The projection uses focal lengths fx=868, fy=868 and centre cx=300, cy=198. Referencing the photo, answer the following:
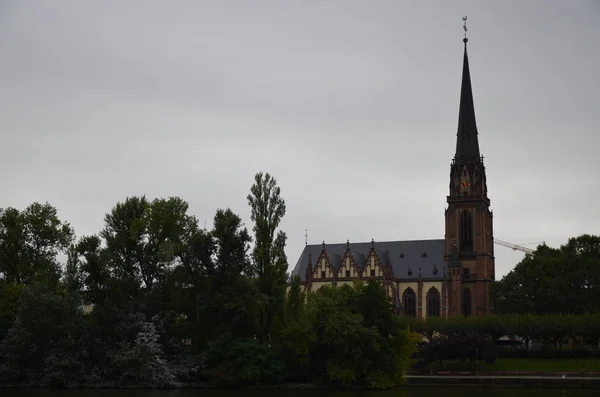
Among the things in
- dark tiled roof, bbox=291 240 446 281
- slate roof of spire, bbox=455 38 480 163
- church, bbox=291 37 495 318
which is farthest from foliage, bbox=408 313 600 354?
slate roof of spire, bbox=455 38 480 163

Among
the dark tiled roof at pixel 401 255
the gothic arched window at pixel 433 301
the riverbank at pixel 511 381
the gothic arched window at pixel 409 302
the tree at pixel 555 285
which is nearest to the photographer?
the riverbank at pixel 511 381

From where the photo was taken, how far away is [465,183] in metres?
143

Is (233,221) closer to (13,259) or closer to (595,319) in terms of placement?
(13,259)

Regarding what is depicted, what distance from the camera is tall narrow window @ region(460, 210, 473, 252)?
469ft

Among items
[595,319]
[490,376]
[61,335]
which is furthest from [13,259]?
[595,319]

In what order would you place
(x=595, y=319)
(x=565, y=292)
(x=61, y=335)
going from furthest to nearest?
(x=565, y=292) < (x=595, y=319) < (x=61, y=335)

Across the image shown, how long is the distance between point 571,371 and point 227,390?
116ft

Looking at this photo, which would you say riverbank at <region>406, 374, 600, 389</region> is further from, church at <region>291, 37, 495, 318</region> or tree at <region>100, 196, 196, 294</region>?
church at <region>291, 37, 495, 318</region>

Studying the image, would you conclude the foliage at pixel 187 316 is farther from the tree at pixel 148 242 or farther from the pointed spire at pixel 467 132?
the pointed spire at pixel 467 132

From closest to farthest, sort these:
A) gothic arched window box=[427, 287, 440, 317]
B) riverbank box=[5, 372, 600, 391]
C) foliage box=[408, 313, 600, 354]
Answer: riverbank box=[5, 372, 600, 391], foliage box=[408, 313, 600, 354], gothic arched window box=[427, 287, 440, 317]

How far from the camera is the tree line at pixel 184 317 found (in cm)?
7319

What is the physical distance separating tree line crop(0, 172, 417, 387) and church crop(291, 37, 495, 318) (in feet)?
195

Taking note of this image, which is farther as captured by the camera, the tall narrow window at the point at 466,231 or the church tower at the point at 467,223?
the tall narrow window at the point at 466,231

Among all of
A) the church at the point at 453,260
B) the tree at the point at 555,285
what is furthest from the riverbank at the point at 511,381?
the church at the point at 453,260
